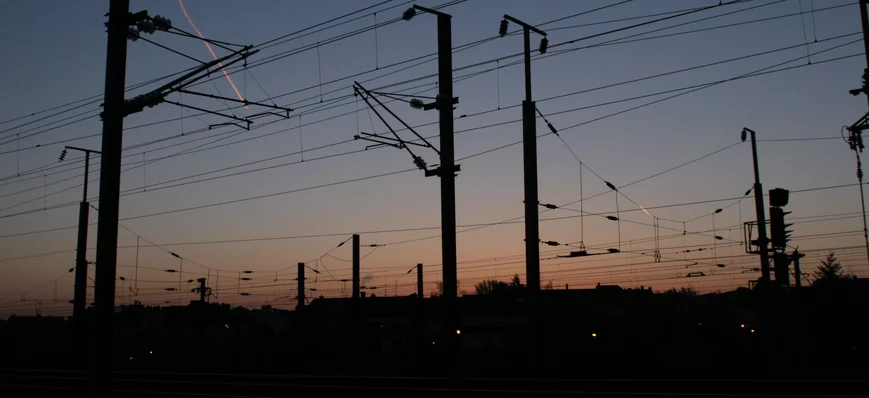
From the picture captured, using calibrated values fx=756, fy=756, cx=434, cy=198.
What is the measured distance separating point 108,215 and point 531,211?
1508 centimetres

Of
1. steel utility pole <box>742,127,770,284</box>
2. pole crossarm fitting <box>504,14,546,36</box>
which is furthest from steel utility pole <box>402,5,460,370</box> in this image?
steel utility pole <box>742,127,770,284</box>

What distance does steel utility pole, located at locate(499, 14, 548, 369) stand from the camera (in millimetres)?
25288

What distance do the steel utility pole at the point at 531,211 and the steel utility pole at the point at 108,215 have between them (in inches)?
557

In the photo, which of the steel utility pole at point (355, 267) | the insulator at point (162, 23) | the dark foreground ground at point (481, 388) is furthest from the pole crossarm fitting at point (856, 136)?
the steel utility pole at point (355, 267)

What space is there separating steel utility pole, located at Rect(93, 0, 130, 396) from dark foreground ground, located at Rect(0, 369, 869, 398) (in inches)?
368

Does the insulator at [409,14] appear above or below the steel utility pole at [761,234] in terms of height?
above

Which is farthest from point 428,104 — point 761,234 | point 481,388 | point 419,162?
point 761,234

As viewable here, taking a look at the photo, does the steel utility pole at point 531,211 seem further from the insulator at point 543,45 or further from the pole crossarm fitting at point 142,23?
the pole crossarm fitting at point 142,23

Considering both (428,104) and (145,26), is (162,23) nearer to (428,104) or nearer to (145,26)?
(145,26)

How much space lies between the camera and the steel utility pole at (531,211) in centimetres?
2529

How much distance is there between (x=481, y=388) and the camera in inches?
913

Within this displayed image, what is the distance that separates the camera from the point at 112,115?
15.2 metres

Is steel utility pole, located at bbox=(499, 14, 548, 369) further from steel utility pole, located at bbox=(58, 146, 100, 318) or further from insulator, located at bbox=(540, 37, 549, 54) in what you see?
steel utility pole, located at bbox=(58, 146, 100, 318)

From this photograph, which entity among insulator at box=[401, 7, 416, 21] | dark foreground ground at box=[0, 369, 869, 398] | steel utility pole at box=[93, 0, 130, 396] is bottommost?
dark foreground ground at box=[0, 369, 869, 398]
